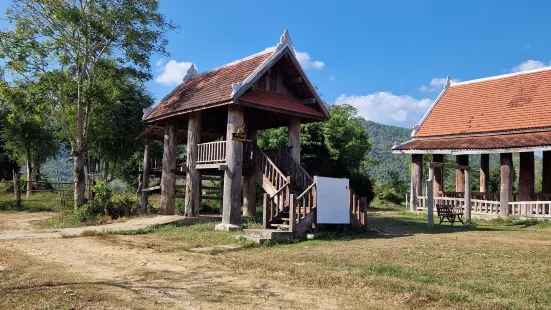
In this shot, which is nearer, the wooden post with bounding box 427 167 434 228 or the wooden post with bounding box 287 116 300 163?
the wooden post with bounding box 287 116 300 163

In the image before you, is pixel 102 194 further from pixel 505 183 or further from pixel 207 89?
pixel 505 183

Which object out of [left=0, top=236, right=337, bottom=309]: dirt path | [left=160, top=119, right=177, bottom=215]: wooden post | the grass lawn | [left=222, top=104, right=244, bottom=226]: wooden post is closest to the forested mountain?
[left=160, top=119, right=177, bottom=215]: wooden post

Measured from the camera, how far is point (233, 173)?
1625 centimetres

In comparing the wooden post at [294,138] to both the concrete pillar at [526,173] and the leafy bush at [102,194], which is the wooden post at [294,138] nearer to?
the leafy bush at [102,194]

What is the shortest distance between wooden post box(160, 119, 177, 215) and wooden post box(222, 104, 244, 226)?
182 inches

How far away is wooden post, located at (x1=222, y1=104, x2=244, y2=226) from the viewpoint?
16203mm

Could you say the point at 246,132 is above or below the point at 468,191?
above

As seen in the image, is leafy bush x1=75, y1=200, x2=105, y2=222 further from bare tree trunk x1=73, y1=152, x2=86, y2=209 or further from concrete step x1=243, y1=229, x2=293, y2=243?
concrete step x1=243, y1=229, x2=293, y2=243

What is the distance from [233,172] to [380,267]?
8.28 metres

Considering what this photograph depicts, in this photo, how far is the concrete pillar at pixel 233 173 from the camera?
16.2 metres

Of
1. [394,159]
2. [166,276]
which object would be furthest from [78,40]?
[394,159]

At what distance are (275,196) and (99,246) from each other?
510 cm

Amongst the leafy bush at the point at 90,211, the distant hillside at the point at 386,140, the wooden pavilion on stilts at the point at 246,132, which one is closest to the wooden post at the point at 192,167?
the wooden pavilion on stilts at the point at 246,132

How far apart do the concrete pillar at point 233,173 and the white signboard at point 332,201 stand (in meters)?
3.34
